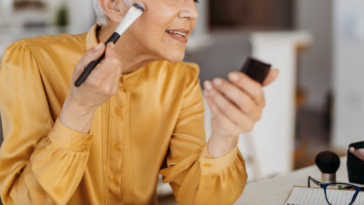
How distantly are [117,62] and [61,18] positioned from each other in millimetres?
2414

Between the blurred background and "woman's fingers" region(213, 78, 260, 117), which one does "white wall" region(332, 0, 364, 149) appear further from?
"woman's fingers" region(213, 78, 260, 117)

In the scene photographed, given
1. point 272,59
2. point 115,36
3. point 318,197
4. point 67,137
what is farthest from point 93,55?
point 272,59

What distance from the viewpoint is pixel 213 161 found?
2.36 ft

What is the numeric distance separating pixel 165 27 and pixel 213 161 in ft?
0.98

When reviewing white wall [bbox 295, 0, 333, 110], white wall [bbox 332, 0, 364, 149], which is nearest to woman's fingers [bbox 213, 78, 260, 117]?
white wall [bbox 332, 0, 364, 149]

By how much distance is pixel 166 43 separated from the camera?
2.66 feet

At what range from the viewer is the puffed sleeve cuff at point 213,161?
28.3 inches

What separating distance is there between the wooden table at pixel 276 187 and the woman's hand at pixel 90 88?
0.38 metres

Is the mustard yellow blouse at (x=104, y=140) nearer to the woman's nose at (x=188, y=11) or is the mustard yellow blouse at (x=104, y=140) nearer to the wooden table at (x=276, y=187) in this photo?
the wooden table at (x=276, y=187)

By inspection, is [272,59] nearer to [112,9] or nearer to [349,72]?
[349,72]

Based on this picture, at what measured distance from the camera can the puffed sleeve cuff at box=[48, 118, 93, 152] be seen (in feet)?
2.20

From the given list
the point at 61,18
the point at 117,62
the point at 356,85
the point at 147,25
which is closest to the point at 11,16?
the point at 61,18

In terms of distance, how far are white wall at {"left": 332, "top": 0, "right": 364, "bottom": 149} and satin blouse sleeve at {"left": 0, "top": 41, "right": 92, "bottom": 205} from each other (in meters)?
2.62

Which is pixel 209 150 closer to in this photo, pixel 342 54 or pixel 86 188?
pixel 86 188
